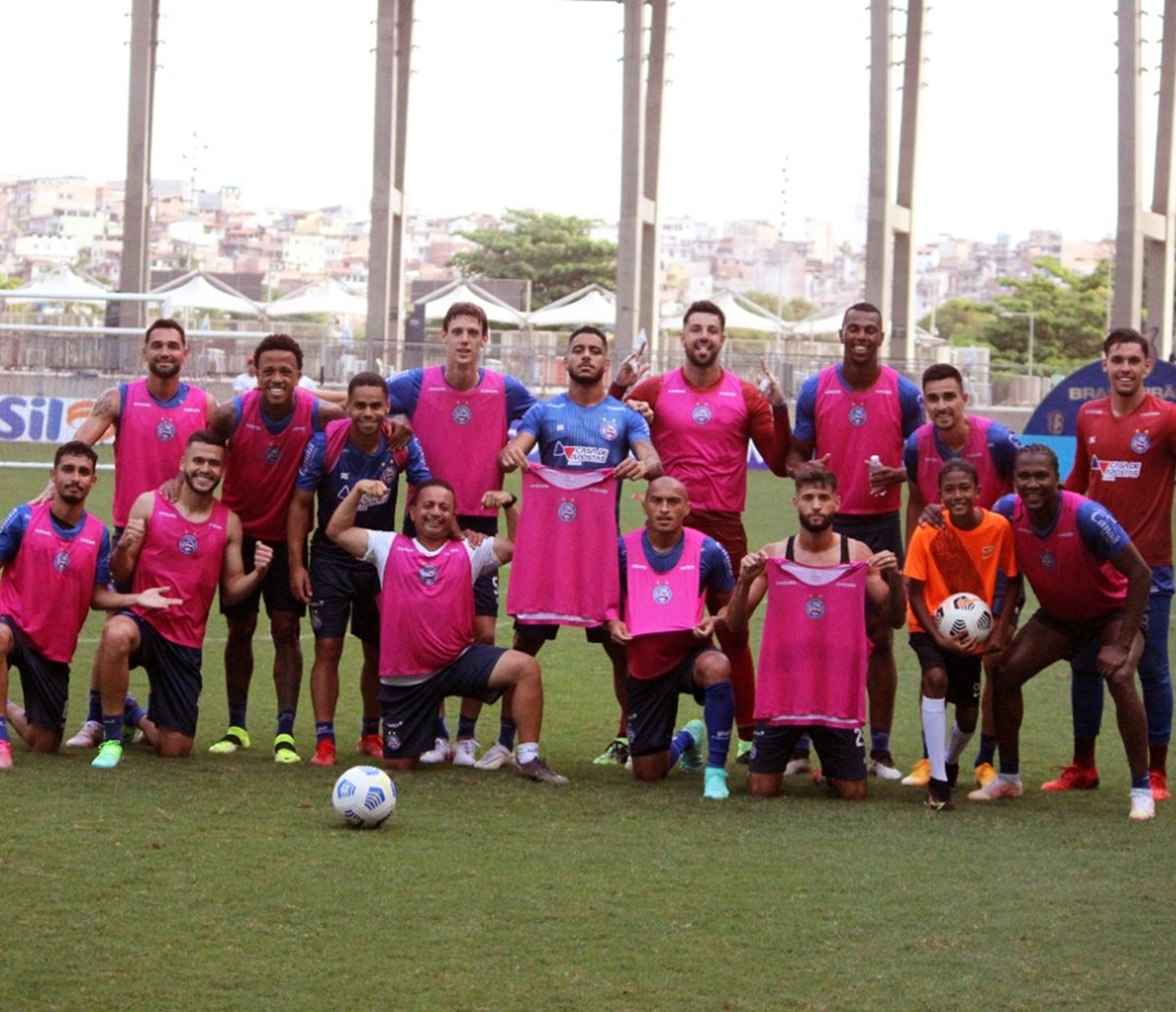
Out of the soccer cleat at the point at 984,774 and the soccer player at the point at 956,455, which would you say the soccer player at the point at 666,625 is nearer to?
the soccer player at the point at 956,455

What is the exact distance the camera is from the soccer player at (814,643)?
8.16m

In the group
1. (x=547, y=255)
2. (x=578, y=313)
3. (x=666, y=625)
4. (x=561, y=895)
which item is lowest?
(x=561, y=895)

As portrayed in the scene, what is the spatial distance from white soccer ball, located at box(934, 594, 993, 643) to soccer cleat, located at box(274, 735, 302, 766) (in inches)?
115

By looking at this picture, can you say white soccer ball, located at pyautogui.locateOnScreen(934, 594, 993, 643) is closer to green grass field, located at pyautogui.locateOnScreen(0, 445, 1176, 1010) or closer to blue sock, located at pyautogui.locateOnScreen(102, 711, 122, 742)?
green grass field, located at pyautogui.locateOnScreen(0, 445, 1176, 1010)

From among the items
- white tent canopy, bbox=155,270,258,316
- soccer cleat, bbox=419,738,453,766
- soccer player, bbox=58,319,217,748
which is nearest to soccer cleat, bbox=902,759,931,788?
soccer cleat, bbox=419,738,453,766

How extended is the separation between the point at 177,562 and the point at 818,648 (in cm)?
288

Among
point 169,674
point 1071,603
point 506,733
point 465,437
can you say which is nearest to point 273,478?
point 465,437

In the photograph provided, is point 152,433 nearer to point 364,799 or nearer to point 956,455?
point 364,799

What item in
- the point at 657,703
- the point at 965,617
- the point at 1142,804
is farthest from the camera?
the point at 657,703

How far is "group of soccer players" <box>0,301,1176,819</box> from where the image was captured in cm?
824

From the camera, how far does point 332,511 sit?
28.9 feet

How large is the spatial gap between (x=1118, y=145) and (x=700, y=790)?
33486 millimetres

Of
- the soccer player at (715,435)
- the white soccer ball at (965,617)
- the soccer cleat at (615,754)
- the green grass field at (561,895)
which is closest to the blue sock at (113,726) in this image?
the green grass field at (561,895)

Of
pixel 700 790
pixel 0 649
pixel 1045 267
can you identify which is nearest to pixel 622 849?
pixel 700 790
